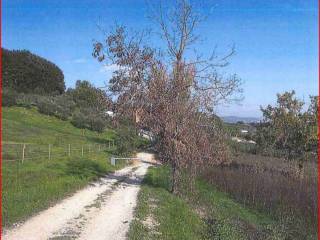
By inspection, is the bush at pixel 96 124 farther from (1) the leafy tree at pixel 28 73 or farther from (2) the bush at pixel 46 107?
(1) the leafy tree at pixel 28 73

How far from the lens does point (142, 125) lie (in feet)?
70.5

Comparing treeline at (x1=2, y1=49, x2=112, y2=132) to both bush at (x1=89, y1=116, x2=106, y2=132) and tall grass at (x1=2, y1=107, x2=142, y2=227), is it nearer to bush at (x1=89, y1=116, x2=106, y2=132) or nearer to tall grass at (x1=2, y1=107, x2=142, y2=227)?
bush at (x1=89, y1=116, x2=106, y2=132)

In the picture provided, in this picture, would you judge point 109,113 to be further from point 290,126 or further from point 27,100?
point 27,100

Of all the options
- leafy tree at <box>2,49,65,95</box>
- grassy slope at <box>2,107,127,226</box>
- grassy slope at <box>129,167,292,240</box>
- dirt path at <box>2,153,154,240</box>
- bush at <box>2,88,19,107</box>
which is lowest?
grassy slope at <box>129,167,292,240</box>

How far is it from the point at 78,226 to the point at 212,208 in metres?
7.27

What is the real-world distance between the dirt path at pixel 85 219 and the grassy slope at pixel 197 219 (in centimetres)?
46

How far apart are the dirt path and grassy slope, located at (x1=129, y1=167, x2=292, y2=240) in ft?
1.51

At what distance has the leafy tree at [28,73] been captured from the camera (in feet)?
246

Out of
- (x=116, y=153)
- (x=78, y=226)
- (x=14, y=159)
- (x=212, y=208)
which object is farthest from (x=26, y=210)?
(x=116, y=153)

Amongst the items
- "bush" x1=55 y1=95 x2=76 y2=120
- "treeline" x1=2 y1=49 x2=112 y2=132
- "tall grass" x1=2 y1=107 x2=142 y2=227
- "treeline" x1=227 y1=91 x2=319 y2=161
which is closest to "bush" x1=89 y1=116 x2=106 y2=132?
"treeline" x1=2 y1=49 x2=112 y2=132

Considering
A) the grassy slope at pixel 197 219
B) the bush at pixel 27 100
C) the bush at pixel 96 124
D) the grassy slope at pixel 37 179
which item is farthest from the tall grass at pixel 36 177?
the bush at pixel 96 124

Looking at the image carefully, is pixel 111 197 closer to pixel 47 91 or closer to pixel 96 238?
pixel 96 238

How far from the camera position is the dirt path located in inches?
475

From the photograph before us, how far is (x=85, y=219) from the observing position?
14234 millimetres
